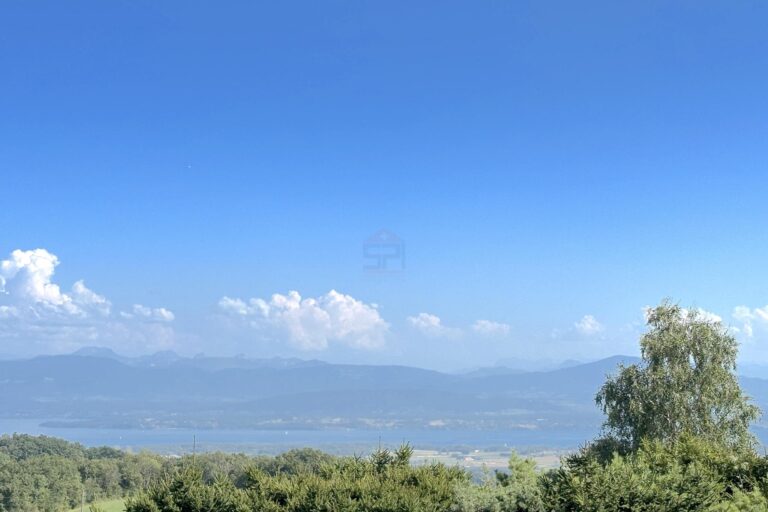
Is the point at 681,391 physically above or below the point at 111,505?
above

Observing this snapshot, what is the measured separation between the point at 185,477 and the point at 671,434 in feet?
68.8

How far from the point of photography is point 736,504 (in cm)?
1659

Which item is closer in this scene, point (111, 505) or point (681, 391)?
point (681, 391)

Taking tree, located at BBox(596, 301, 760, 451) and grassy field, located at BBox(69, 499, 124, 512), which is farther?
grassy field, located at BBox(69, 499, 124, 512)

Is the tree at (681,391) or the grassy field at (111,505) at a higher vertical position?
the tree at (681,391)

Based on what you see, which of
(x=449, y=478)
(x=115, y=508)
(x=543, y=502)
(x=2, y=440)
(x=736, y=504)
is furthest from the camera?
(x=2, y=440)

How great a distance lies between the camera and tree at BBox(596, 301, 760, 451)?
3122 centimetres

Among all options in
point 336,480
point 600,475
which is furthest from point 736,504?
point 336,480

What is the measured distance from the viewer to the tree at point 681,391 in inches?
1229

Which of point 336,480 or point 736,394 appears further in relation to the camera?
point 736,394

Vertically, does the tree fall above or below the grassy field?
above

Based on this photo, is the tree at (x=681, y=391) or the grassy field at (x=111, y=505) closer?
the tree at (x=681, y=391)

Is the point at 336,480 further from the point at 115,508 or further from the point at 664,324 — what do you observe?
the point at 115,508

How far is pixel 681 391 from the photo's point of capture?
1233 inches
